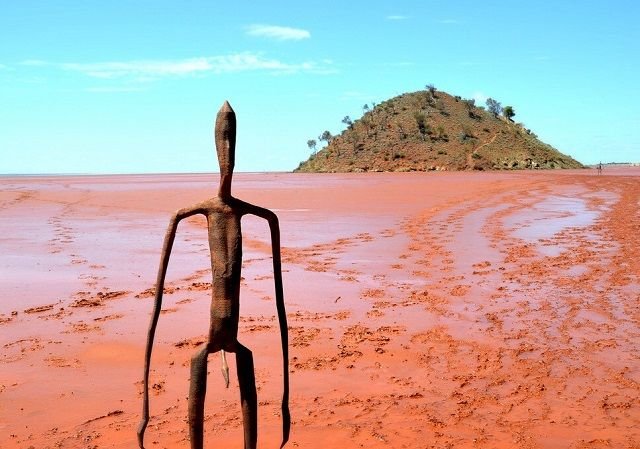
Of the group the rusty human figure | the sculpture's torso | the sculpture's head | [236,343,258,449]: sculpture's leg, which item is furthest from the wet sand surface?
the sculpture's head

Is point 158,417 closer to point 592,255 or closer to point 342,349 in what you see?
point 342,349

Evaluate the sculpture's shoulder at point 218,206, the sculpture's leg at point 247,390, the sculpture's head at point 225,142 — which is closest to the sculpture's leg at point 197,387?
the sculpture's leg at point 247,390

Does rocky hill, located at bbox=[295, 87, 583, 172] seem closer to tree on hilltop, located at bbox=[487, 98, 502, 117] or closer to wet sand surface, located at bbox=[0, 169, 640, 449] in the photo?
tree on hilltop, located at bbox=[487, 98, 502, 117]

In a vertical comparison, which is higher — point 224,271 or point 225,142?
point 225,142

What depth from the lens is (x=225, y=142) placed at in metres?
3.45

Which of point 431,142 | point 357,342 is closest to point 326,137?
point 431,142

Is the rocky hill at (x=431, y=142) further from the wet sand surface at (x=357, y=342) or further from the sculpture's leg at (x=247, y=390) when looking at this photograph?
the sculpture's leg at (x=247, y=390)

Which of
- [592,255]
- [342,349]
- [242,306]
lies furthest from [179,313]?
[592,255]

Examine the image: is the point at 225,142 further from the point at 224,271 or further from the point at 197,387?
the point at 197,387

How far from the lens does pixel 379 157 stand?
92.2 m

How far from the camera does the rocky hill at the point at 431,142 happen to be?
88938mm

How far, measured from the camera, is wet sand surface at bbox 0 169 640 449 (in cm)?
555

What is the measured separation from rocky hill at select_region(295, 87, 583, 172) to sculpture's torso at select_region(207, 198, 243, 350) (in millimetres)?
83655

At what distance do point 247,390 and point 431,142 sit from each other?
304 feet
